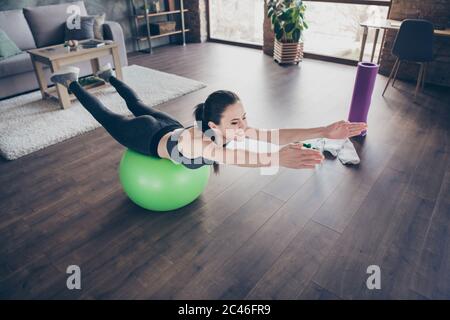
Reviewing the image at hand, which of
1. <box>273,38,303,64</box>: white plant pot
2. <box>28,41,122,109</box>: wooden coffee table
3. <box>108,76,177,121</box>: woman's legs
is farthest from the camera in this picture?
<box>273,38,303,64</box>: white plant pot

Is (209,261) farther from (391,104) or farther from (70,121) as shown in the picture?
(391,104)

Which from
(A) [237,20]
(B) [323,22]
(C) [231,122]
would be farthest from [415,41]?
(A) [237,20]

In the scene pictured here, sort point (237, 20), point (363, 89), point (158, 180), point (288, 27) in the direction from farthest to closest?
point (237, 20) → point (288, 27) → point (363, 89) → point (158, 180)

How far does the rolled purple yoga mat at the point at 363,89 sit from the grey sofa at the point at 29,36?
291cm

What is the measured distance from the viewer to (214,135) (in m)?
1.50

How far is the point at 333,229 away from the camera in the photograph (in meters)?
1.79

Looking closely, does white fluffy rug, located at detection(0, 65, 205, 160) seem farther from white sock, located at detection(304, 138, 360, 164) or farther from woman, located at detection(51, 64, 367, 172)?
white sock, located at detection(304, 138, 360, 164)

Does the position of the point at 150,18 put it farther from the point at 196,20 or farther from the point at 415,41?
the point at 415,41

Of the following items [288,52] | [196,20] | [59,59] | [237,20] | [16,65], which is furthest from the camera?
[196,20]

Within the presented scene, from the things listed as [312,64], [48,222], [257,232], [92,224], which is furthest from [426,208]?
[312,64]

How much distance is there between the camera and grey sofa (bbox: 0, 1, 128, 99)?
341 centimetres

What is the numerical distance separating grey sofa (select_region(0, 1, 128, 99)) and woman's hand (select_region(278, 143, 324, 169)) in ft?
10.7

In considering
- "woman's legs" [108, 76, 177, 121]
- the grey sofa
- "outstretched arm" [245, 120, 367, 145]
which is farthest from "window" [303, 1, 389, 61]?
"woman's legs" [108, 76, 177, 121]

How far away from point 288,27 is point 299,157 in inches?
133
